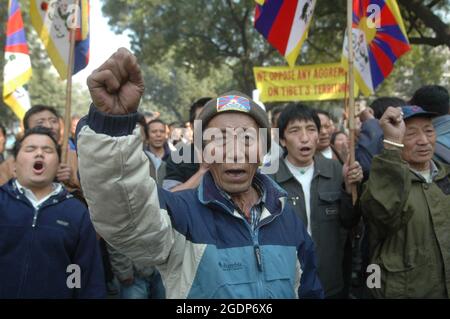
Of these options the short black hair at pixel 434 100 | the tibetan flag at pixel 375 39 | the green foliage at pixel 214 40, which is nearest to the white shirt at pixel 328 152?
the tibetan flag at pixel 375 39

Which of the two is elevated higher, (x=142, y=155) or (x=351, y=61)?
(x=351, y=61)

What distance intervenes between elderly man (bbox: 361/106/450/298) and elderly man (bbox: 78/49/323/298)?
801mm

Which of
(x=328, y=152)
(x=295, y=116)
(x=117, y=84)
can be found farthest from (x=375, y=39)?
(x=117, y=84)

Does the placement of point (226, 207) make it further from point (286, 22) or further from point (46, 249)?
point (286, 22)

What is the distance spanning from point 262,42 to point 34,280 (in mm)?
15868

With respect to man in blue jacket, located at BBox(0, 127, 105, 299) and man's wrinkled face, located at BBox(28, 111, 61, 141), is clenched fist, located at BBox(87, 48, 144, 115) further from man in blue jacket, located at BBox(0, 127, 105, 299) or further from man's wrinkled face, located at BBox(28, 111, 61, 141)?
man's wrinkled face, located at BBox(28, 111, 61, 141)

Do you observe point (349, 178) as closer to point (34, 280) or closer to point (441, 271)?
point (441, 271)

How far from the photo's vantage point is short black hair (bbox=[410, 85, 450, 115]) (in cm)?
339

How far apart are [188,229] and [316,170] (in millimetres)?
1762

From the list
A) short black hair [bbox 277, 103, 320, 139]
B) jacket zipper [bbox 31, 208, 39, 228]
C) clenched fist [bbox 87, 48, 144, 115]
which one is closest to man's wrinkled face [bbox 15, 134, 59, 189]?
jacket zipper [bbox 31, 208, 39, 228]

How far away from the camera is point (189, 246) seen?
1.74 m

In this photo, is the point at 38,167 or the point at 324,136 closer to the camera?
the point at 38,167

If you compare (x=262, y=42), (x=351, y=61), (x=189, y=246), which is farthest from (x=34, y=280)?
(x=262, y=42)

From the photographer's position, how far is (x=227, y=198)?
6.10 ft
